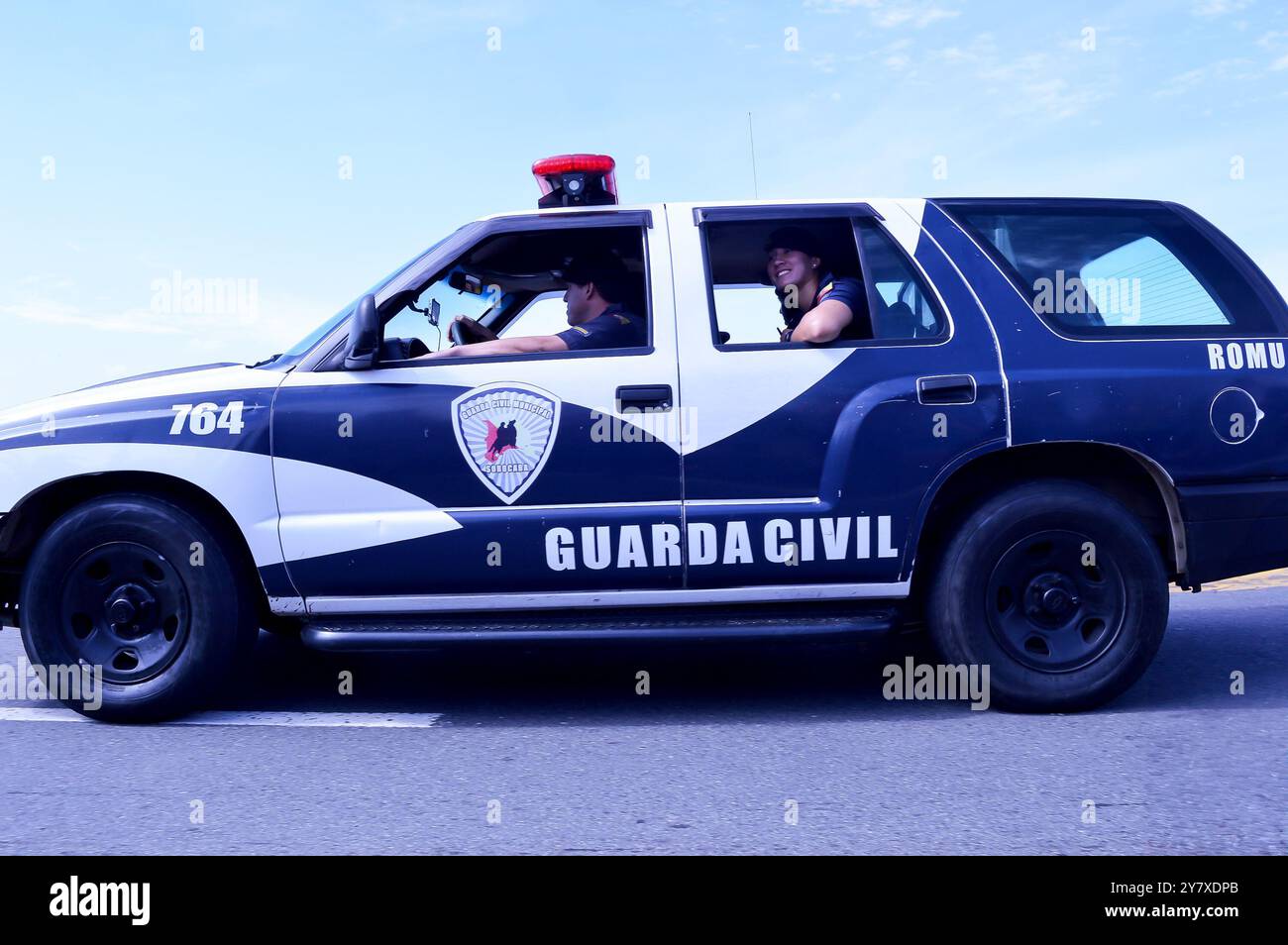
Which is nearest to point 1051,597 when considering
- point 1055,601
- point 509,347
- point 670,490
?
point 1055,601

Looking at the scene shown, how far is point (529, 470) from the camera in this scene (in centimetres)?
388

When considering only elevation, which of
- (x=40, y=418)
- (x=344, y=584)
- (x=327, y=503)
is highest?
(x=40, y=418)

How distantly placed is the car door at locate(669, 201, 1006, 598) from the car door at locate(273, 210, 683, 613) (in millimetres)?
124

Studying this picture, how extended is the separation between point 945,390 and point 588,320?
4.60 ft

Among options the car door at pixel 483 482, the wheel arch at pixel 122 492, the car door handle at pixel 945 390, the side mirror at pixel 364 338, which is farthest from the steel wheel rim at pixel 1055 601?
the wheel arch at pixel 122 492

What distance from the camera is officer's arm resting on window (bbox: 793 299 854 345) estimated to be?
158 inches

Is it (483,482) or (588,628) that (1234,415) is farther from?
(483,482)

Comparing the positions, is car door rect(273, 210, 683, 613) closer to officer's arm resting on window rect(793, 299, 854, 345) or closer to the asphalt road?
the asphalt road

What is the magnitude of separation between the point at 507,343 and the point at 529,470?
1.65 ft

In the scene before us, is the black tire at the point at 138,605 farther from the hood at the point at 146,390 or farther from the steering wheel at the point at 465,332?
the steering wheel at the point at 465,332

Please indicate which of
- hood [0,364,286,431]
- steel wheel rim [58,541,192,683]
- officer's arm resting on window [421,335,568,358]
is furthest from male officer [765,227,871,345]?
steel wheel rim [58,541,192,683]
